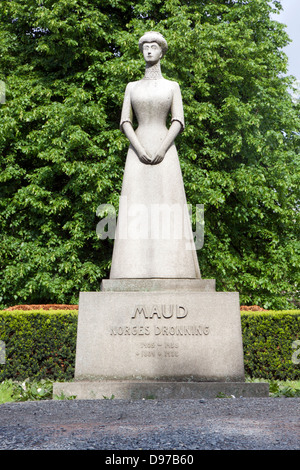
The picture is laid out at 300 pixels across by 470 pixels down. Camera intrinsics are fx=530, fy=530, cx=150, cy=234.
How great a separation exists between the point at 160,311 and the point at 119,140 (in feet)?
30.0

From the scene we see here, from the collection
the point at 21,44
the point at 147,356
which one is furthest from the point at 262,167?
the point at 147,356

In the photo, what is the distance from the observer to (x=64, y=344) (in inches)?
380

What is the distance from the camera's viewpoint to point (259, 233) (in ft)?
56.5

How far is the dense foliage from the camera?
15.0 meters

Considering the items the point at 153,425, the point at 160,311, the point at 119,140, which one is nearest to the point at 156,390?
the point at 160,311

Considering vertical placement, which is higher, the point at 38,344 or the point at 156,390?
the point at 38,344

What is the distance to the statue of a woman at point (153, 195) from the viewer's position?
713 cm

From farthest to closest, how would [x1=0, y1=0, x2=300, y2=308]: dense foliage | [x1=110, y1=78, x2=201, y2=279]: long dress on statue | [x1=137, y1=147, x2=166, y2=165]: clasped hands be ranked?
[x1=0, y1=0, x2=300, y2=308]: dense foliage, [x1=137, y1=147, x2=166, y2=165]: clasped hands, [x1=110, y1=78, x2=201, y2=279]: long dress on statue

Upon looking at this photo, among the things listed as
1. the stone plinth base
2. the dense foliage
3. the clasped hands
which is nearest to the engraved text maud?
the stone plinth base

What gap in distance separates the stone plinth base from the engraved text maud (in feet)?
2.65

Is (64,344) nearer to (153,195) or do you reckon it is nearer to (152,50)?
(153,195)

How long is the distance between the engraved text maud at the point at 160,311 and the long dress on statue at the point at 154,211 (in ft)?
1.92

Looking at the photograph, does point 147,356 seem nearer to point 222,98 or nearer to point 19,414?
point 19,414

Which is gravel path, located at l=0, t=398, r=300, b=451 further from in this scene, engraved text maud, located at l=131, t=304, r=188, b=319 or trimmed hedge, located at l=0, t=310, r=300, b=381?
trimmed hedge, located at l=0, t=310, r=300, b=381
